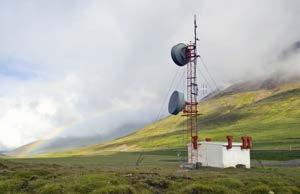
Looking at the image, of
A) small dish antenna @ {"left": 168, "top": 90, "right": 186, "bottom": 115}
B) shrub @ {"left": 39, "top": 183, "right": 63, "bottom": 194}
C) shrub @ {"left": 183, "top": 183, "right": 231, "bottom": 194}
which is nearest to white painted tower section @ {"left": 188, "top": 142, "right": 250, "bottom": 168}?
small dish antenna @ {"left": 168, "top": 90, "right": 186, "bottom": 115}

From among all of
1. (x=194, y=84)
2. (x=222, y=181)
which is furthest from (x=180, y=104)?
(x=222, y=181)

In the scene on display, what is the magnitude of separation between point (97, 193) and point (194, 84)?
4679 cm

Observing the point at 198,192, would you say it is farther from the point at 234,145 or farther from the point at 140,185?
the point at 234,145

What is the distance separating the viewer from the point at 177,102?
3076 inches

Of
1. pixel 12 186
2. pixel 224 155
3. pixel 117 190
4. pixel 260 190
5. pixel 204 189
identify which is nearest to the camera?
pixel 117 190

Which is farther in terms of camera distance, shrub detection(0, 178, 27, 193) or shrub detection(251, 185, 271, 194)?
shrub detection(0, 178, 27, 193)

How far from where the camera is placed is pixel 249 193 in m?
36.7

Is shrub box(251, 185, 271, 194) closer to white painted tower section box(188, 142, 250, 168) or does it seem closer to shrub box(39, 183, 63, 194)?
shrub box(39, 183, 63, 194)

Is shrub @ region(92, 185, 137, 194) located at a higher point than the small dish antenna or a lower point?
lower

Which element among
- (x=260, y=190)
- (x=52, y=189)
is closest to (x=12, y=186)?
(x=52, y=189)

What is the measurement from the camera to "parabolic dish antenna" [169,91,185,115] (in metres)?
77.8

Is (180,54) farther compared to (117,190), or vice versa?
(180,54)

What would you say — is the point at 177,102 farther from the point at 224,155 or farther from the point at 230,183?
the point at 230,183

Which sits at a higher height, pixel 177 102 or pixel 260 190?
pixel 177 102
